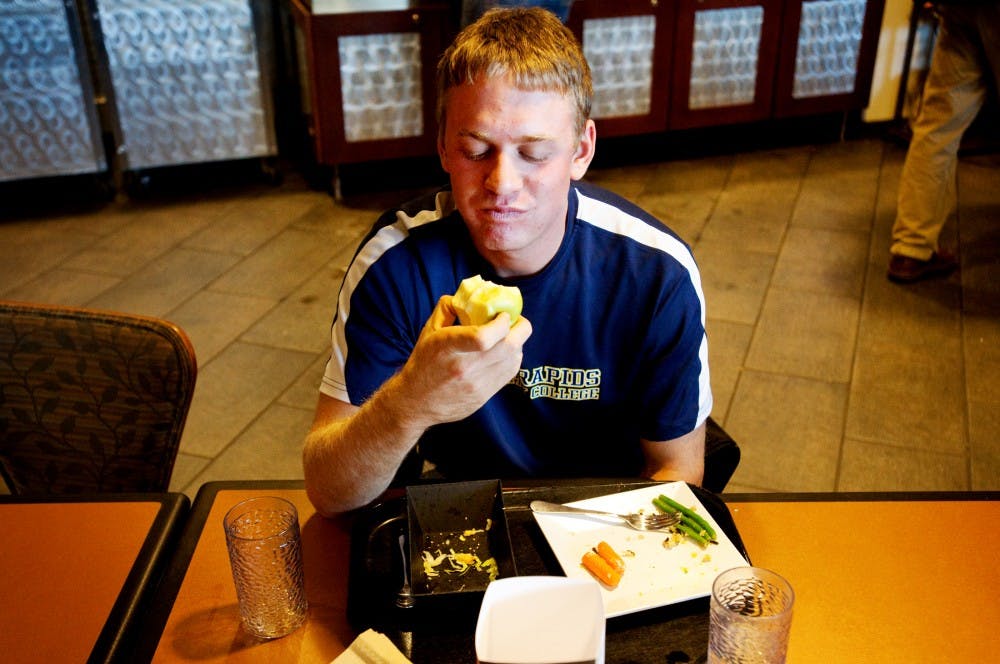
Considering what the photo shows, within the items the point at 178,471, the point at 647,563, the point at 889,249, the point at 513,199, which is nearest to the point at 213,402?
the point at 178,471

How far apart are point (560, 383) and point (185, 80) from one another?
10.5 feet

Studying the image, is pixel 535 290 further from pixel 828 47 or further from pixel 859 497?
pixel 828 47

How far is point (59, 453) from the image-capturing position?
1.51 metres

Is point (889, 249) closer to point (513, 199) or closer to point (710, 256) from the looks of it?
point (710, 256)

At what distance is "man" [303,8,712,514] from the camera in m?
1.24

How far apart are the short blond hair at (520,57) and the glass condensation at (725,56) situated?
10.7ft

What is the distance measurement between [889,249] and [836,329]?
0.74 m

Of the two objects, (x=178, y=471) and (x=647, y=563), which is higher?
(x=647, y=563)

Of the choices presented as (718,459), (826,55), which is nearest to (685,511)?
(718,459)

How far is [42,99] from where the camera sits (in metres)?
3.86

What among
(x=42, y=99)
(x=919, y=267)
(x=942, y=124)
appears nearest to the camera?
(x=942, y=124)

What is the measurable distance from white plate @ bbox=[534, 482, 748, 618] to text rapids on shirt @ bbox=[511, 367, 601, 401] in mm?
260

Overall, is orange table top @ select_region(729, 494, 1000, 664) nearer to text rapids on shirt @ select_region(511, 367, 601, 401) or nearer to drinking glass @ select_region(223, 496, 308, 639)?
text rapids on shirt @ select_region(511, 367, 601, 401)

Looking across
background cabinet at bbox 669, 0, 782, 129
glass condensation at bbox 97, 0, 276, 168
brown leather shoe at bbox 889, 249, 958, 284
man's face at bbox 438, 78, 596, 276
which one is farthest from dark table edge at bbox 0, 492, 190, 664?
background cabinet at bbox 669, 0, 782, 129
